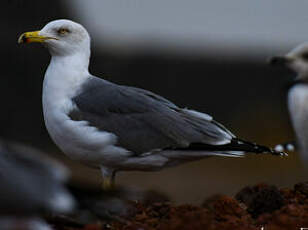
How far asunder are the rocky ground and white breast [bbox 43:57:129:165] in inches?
13.0

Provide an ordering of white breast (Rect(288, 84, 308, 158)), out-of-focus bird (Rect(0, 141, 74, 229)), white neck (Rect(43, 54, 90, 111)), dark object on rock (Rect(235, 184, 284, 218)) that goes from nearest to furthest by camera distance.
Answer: out-of-focus bird (Rect(0, 141, 74, 229)), dark object on rock (Rect(235, 184, 284, 218)), white neck (Rect(43, 54, 90, 111)), white breast (Rect(288, 84, 308, 158))

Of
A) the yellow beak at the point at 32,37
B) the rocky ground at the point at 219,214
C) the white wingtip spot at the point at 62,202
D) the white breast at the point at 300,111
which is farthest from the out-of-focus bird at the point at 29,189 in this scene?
the white breast at the point at 300,111

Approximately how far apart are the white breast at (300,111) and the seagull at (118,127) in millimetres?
370

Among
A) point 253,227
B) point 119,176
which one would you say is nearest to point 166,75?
point 119,176

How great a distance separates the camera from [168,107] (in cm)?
381

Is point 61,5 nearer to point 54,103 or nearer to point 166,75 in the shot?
point 166,75

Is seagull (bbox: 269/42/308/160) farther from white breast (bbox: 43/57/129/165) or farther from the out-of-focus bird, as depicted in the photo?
the out-of-focus bird

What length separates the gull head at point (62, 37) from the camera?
3.83 metres

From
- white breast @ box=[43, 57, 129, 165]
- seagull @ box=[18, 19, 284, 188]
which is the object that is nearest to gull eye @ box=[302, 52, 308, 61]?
seagull @ box=[18, 19, 284, 188]

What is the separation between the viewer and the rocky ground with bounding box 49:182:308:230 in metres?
3.03

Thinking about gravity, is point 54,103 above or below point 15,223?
above

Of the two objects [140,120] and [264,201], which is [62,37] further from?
[264,201]

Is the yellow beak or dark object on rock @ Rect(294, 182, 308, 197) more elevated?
the yellow beak

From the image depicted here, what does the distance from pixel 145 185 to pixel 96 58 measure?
1761 millimetres
